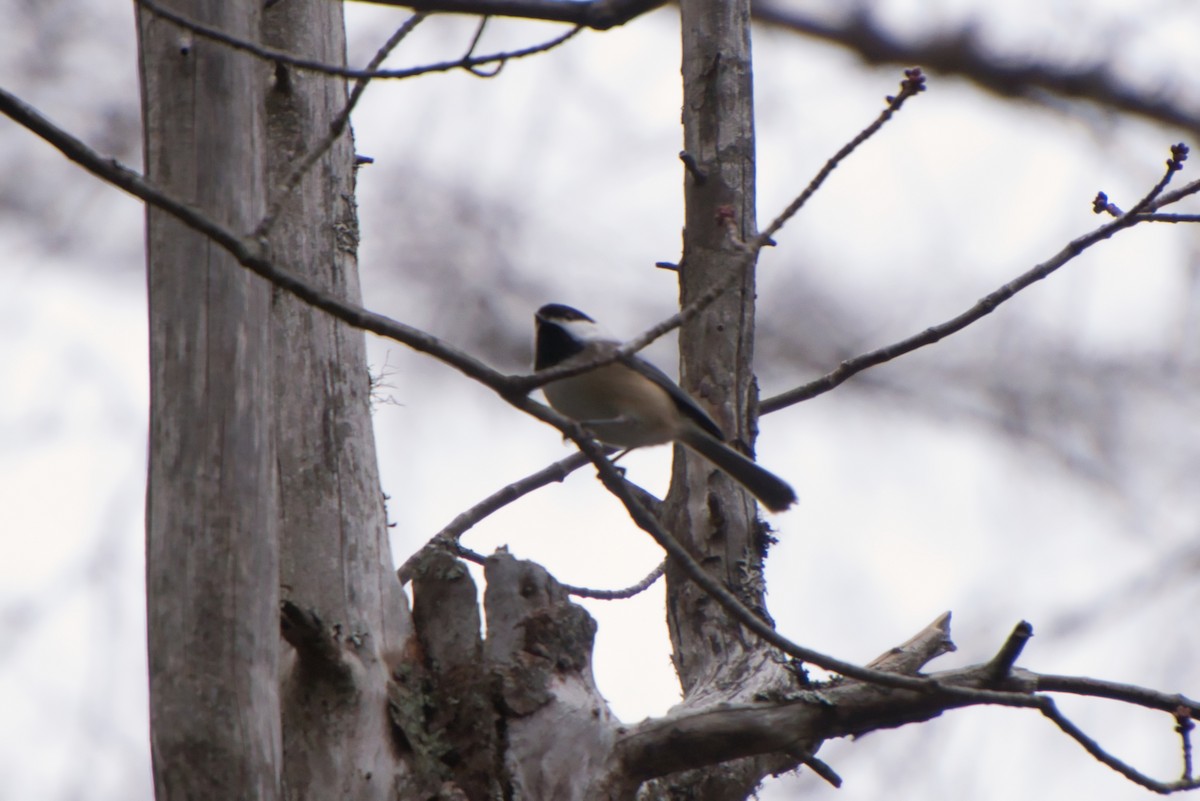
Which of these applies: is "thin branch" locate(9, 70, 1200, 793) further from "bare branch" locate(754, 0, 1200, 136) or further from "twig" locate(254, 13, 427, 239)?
"bare branch" locate(754, 0, 1200, 136)

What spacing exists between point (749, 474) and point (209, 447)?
1515 mm

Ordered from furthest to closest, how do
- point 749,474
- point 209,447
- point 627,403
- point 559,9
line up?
point 627,403 < point 749,474 < point 209,447 < point 559,9

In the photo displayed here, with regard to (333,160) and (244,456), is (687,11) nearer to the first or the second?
(333,160)

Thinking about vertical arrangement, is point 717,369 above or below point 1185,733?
above

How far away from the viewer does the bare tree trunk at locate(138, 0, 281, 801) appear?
199 cm

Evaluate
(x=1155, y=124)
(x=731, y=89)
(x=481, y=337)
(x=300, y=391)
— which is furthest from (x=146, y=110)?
(x=1155, y=124)

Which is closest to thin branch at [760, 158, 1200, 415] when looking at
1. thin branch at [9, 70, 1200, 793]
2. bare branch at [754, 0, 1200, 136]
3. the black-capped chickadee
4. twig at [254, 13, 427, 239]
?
thin branch at [9, 70, 1200, 793]

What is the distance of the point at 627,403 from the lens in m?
3.57

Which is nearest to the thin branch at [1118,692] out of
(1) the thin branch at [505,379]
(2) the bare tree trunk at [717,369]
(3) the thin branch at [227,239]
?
(1) the thin branch at [505,379]

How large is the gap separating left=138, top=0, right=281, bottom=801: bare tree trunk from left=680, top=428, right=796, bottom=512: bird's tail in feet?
4.44

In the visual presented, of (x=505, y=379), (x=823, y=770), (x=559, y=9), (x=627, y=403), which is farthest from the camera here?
(x=627, y=403)

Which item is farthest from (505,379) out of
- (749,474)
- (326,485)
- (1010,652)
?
(749,474)

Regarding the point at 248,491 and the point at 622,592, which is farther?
the point at 622,592

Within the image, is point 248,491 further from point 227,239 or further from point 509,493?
point 509,493
